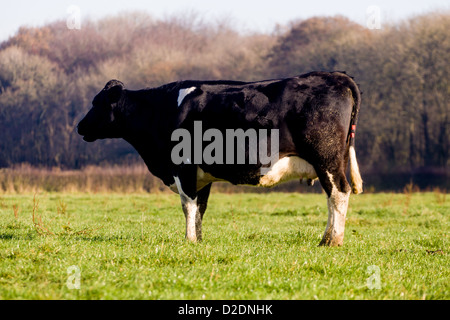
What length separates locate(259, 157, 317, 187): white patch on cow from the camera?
10.2 m

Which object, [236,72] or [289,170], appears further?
[236,72]

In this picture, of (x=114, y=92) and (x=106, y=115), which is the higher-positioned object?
(x=114, y=92)

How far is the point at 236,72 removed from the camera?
68.9 meters

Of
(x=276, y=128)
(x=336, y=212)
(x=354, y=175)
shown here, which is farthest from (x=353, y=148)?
(x=276, y=128)

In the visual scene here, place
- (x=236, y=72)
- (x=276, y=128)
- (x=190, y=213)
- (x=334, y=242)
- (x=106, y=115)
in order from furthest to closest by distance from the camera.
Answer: (x=236, y=72), (x=106, y=115), (x=190, y=213), (x=334, y=242), (x=276, y=128)

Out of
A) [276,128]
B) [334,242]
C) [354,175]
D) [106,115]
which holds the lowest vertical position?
[334,242]

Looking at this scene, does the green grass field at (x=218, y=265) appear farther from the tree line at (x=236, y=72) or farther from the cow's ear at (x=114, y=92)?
the tree line at (x=236, y=72)

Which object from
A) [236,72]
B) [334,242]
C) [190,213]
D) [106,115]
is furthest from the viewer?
[236,72]

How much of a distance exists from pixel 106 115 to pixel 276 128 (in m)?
3.73

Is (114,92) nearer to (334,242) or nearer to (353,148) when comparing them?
(353,148)

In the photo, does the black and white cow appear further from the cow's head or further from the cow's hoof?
the cow's head

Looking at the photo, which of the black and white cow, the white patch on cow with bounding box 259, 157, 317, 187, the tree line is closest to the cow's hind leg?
the black and white cow

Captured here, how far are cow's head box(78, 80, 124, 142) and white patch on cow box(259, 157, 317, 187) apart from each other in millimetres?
3397

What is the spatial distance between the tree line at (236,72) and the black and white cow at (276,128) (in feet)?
128
